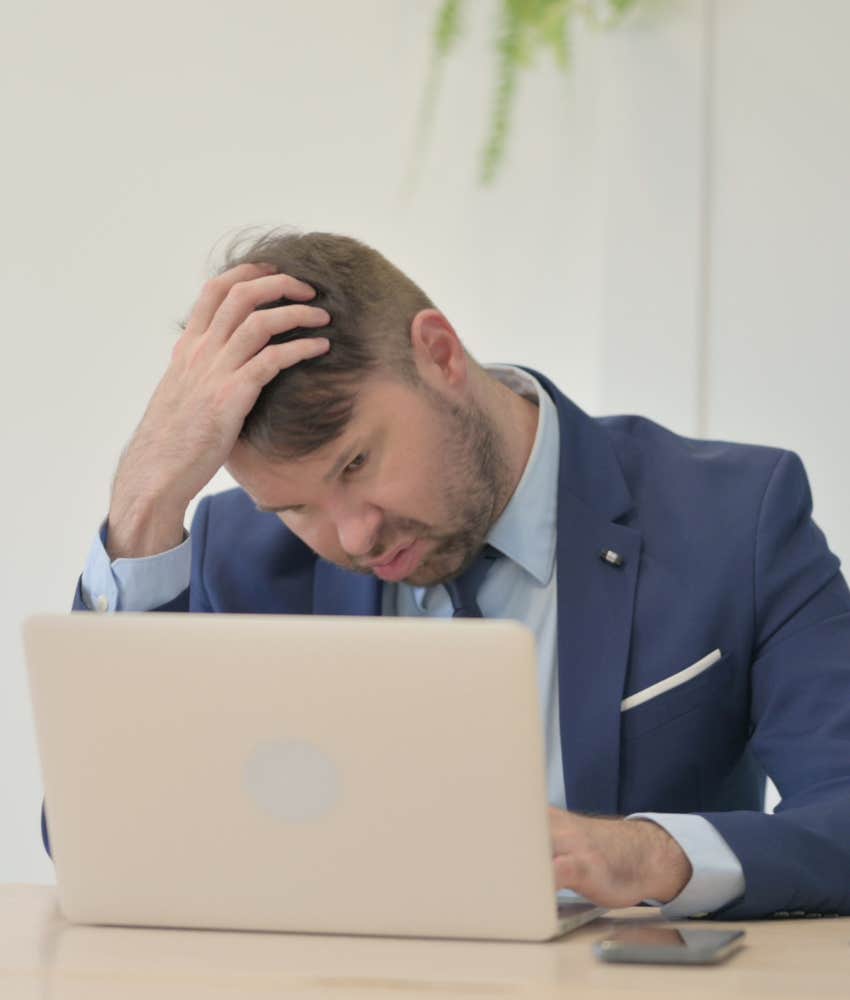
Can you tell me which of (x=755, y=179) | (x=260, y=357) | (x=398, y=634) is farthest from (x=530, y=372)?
(x=398, y=634)

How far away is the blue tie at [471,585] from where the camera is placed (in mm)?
1920

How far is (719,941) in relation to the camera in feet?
3.65

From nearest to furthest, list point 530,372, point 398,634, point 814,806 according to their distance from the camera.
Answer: point 398,634, point 814,806, point 530,372

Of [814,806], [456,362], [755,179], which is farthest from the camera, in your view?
Result: [755,179]

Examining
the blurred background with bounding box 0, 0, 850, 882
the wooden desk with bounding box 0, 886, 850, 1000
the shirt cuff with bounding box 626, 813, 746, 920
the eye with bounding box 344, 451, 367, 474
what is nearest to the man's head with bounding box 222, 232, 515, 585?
the eye with bounding box 344, 451, 367, 474

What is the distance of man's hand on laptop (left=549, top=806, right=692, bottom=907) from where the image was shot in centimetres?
127

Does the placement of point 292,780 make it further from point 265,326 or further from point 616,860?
point 265,326

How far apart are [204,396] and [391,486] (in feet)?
0.79

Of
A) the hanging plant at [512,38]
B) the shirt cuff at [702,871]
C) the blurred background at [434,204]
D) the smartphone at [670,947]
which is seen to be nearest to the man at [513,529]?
the shirt cuff at [702,871]

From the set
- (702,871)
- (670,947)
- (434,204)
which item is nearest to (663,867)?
(702,871)

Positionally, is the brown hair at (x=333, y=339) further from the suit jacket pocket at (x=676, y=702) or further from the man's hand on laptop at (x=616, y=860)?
the man's hand on laptop at (x=616, y=860)

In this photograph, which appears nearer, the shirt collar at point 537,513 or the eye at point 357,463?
the eye at point 357,463

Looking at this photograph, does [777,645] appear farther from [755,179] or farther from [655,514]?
[755,179]

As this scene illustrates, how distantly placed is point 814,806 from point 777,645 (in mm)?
313
